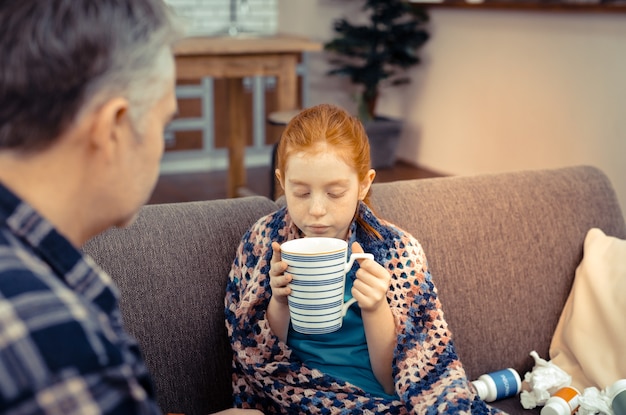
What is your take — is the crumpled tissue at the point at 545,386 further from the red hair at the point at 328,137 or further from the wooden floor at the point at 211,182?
the wooden floor at the point at 211,182

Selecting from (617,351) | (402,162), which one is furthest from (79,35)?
(402,162)

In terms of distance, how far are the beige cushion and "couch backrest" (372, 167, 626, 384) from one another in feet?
0.17

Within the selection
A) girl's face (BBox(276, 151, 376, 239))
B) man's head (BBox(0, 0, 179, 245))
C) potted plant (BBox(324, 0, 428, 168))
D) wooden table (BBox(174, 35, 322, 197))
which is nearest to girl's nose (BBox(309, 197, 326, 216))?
girl's face (BBox(276, 151, 376, 239))

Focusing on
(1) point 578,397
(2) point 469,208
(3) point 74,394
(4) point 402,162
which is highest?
(3) point 74,394

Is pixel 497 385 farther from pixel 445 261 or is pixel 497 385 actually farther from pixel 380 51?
pixel 380 51

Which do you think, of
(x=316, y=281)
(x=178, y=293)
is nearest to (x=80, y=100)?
(x=316, y=281)

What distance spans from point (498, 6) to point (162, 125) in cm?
423

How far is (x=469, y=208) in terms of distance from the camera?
1897mm

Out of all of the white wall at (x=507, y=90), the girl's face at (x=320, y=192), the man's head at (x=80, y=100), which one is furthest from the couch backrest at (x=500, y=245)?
the white wall at (x=507, y=90)

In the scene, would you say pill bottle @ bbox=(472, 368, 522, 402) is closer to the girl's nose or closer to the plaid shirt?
the girl's nose

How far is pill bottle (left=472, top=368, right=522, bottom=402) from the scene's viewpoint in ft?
5.76

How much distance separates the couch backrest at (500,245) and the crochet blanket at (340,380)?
0.24 metres

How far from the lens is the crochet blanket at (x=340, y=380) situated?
58.3 inches

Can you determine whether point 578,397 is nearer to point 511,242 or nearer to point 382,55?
point 511,242
